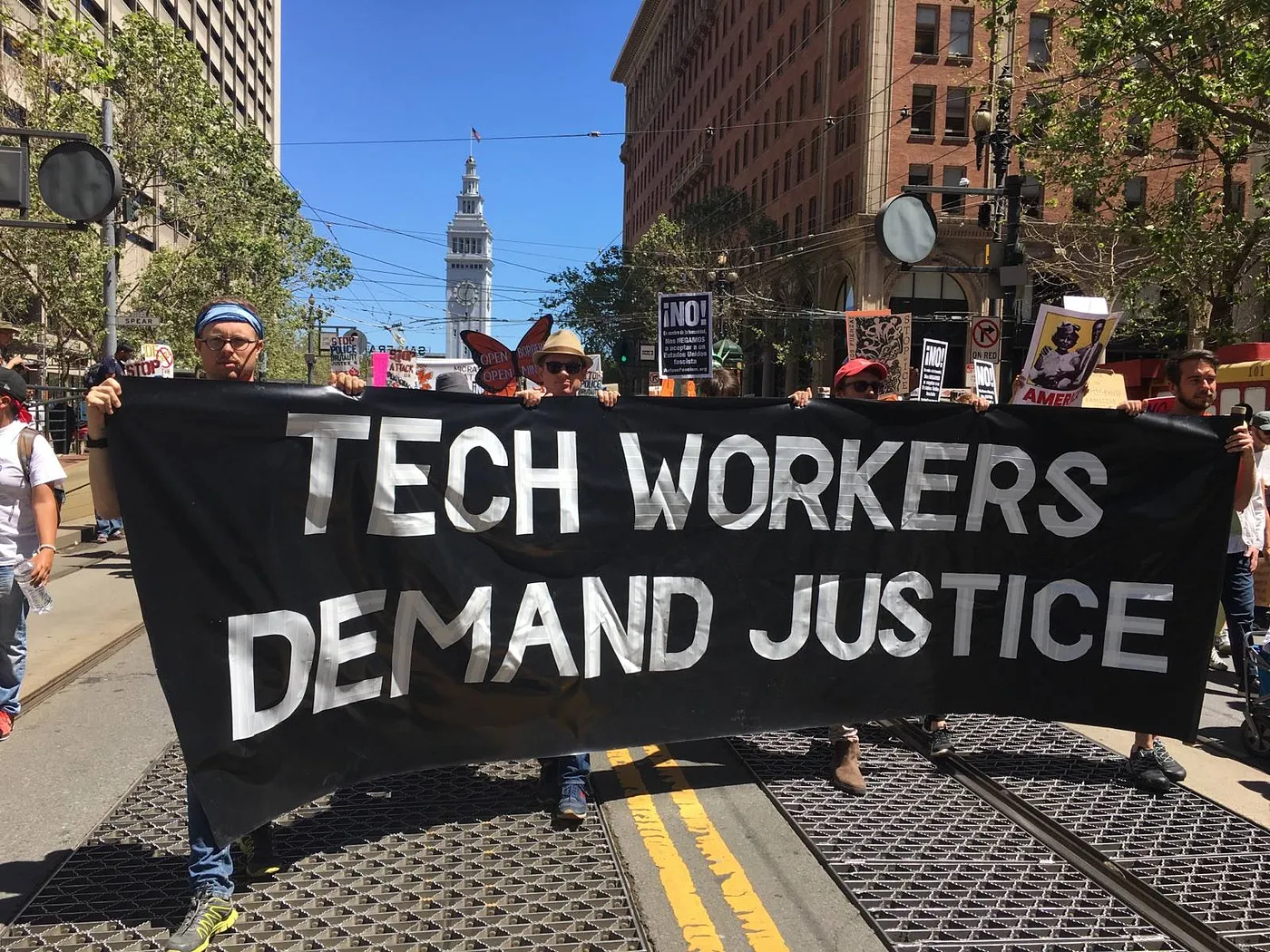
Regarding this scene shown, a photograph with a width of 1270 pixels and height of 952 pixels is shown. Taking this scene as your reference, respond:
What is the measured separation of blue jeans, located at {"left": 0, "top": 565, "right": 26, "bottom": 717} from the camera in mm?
Answer: 4648

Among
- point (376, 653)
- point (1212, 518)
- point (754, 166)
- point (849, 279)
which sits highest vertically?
point (754, 166)

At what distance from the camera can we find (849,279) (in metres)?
41.3

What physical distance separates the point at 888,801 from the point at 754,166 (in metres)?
55.9

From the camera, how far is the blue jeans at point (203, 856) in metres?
3.04

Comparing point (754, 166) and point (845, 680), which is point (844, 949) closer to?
point (845, 680)

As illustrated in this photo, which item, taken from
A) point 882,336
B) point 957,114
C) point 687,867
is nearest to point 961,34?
point 957,114

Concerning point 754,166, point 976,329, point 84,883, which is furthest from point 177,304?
point 754,166

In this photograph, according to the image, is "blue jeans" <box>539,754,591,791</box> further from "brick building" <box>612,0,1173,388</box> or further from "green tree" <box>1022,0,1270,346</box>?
"brick building" <box>612,0,1173,388</box>

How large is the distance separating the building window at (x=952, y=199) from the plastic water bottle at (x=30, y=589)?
125 ft

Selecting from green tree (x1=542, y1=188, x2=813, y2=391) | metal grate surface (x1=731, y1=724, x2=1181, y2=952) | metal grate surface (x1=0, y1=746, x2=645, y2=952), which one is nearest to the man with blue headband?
metal grate surface (x1=0, y1=746, x2=645, y2=952)

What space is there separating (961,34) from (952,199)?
25.6 ft

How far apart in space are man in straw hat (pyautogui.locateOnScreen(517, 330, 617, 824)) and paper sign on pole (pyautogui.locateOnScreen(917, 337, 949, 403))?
10.5 m

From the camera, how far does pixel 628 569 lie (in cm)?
405

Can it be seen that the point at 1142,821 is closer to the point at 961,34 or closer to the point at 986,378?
the point at 986,378
